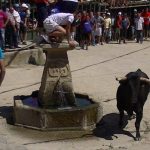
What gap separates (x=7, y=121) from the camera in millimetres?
9938

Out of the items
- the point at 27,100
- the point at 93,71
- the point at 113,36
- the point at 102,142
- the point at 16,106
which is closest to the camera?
the point at 102,142

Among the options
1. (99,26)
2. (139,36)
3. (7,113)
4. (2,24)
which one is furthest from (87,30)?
(7,113)

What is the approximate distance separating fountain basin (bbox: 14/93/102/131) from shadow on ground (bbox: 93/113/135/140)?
0.15 meters

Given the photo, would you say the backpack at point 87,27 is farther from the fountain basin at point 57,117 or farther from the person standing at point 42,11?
the fountain basin at point 57,117

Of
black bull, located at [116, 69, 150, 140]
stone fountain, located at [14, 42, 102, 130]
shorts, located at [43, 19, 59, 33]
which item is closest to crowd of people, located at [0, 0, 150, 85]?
shorts, located at [43, 19, 59, 33]

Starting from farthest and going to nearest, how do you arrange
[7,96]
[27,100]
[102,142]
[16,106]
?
[7,96] → [27,100] → [16,106] → [102,142]

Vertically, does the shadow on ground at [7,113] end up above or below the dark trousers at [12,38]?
below

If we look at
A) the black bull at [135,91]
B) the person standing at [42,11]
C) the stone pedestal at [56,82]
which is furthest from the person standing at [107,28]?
the black bull at [135,91]

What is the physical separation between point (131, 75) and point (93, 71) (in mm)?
6927

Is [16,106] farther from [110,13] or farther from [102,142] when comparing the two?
[110,13]

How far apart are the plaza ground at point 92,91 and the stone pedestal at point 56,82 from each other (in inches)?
31.2

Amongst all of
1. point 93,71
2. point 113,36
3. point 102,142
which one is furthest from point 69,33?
point 113,36

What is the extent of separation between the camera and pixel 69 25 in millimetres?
9289

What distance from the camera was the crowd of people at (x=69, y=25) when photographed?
30.5ft
